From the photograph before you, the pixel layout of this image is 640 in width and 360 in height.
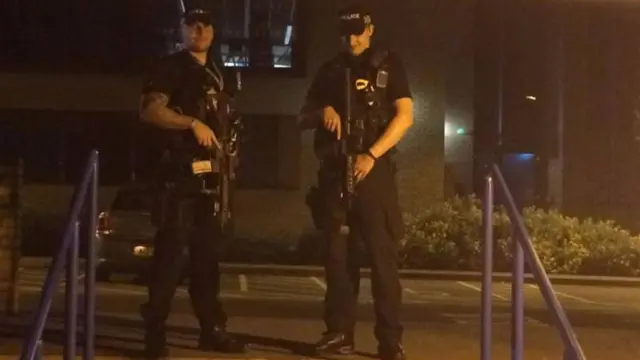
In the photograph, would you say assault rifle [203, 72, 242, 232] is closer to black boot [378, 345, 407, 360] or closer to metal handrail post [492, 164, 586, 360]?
black boot [378, 345, 407, 360]

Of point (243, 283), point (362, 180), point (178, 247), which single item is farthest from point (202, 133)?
point (243, 283)

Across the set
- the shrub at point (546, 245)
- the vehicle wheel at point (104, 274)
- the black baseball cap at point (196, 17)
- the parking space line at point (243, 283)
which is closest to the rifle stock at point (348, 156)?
the black baseball cap at point (196, 17)

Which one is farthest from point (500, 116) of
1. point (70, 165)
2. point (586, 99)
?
point (70, 165)

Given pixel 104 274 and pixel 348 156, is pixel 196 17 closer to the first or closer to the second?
pixel 348 156

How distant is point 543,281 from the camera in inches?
200

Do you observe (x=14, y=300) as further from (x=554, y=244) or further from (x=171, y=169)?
(x=554, y=244)

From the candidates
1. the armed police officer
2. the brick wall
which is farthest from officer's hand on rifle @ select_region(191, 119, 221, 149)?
the brick wall

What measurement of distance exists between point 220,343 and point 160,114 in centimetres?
147

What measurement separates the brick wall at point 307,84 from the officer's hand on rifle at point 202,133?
1544 cm

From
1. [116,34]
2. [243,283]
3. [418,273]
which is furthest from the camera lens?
[116,34]

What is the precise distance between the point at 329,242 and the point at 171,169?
3.45 ft

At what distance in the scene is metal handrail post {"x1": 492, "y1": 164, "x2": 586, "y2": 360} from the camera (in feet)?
15.6

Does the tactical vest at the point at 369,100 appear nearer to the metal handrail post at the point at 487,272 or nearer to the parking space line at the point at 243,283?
the metal handrail post at the point at 487,272

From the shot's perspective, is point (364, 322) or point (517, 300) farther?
point (364, 322)
